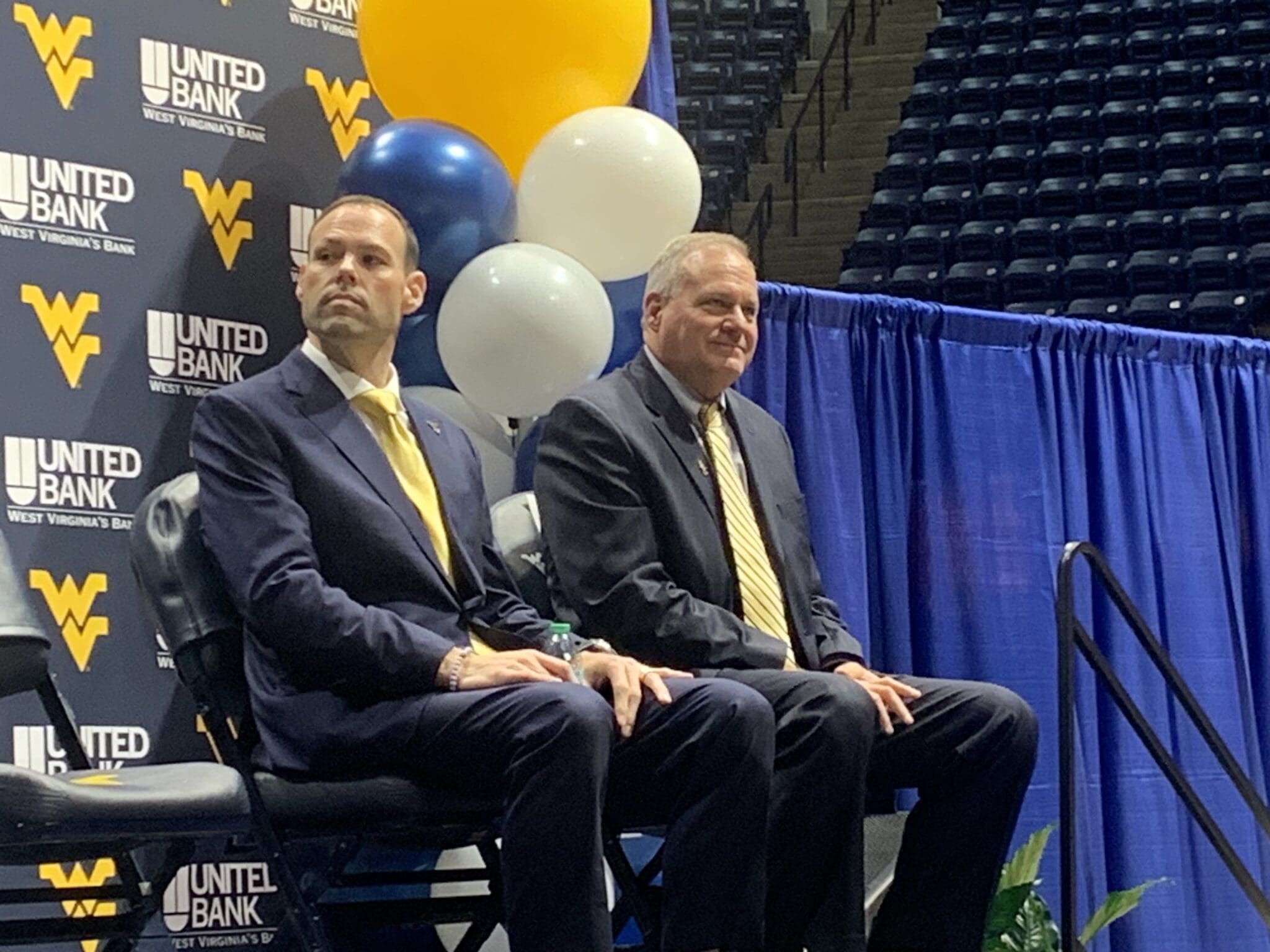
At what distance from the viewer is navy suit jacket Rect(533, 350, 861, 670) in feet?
11.2

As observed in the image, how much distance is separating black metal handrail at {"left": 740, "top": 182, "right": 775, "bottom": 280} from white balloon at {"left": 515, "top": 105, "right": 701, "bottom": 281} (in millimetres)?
8541

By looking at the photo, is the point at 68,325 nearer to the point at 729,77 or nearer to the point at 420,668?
the point at 420,668

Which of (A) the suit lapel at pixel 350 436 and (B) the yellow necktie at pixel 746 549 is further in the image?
(B) the yellow necktie at pixel 746 549

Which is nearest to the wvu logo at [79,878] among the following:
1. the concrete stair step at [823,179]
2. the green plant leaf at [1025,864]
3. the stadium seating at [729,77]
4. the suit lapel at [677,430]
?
the suit lapel at [677,430]

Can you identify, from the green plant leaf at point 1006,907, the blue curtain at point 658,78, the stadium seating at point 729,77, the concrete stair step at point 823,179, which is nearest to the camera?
the green plant leaf at point 1006,907

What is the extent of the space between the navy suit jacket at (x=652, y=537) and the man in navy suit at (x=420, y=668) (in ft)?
0.51

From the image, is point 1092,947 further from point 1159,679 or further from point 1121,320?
point 1121,320

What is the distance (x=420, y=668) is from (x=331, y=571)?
0.98 ft

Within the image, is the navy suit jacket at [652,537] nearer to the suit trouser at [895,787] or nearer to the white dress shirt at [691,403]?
the white dress shirt at [691,403]

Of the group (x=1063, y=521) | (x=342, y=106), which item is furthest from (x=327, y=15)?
(x=1063, y=521)

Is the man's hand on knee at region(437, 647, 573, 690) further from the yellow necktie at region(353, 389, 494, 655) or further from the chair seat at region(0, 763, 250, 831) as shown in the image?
the chair seat at region(0, 763, 250, 831)

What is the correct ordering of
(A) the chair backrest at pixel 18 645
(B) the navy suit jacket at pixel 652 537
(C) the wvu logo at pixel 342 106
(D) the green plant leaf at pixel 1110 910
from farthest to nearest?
(D) the green plant leaf at pixel 1110 910, (C) the wvu logo at pixel 342 106, (B) the navy suit jacket at pixel 652 537, (A) the chair backrest at pixel 18 645

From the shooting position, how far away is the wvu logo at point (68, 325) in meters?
3.87

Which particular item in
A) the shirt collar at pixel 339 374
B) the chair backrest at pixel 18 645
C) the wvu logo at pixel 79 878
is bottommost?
the wvu logo at pixel 79 878
